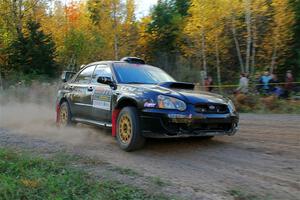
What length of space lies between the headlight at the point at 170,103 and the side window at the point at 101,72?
5.66 feet

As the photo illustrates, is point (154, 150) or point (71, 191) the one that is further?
point (154, 150)

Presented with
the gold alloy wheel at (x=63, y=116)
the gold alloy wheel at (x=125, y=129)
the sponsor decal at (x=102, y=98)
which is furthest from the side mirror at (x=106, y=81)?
the gold alloy wheel at (x=63, y=116)

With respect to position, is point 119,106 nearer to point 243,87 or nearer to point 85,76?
point 85,76

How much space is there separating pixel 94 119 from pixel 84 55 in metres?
29.4

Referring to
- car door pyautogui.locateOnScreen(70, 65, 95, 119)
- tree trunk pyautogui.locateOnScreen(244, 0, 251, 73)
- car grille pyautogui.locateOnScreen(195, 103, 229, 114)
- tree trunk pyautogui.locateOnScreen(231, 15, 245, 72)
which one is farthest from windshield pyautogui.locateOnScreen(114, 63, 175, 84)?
tree trunk pyautogui.locateOnScreen(231, 15, 245, 72)

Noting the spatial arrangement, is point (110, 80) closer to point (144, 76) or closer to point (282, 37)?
point (144, 76)

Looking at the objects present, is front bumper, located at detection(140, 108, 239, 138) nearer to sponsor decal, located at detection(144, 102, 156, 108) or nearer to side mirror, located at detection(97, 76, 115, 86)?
sponsor decal, located at detection(144, 102, 156, 108)

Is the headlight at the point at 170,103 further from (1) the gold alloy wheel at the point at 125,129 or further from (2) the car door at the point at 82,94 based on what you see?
(2) the car door at the point at 82,94

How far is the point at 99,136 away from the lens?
9250 millimetres

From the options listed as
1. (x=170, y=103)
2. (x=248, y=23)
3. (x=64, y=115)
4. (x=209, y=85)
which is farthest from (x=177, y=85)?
(x=248, y=23)

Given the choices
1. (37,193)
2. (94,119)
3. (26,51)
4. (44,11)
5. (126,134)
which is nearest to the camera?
(37,193)

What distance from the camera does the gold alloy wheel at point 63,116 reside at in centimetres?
995

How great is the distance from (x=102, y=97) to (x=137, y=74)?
802mm

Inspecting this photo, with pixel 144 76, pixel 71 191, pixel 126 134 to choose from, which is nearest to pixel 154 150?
pixel 126 134
